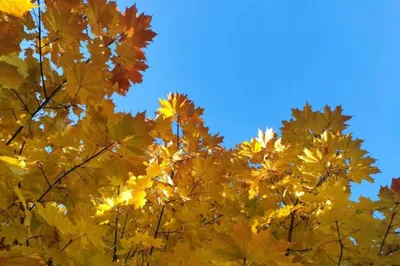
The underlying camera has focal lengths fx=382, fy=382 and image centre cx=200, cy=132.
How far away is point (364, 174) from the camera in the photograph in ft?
9.88

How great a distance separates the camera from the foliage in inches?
58.7

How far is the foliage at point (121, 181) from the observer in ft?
4.89

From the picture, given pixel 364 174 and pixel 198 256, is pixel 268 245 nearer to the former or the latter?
pixel 198 256

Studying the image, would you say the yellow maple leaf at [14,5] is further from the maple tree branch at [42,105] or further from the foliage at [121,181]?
the maple tree branch at [42,105]

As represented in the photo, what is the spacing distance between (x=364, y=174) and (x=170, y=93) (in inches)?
73.3

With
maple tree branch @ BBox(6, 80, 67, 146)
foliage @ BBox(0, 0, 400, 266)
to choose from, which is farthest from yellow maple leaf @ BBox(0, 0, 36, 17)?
maple tree branch @ BBox(6, 80, 67, 146)

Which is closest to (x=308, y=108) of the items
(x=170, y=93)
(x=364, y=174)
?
(x=364, y=174)

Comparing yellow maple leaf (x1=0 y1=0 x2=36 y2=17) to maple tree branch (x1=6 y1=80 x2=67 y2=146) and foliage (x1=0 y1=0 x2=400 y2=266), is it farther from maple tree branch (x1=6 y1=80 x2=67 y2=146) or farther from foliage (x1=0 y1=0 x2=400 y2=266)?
maple tree branch (x1=6 y1=80 x2=67 y2=146)

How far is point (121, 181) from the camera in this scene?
1.76 metres

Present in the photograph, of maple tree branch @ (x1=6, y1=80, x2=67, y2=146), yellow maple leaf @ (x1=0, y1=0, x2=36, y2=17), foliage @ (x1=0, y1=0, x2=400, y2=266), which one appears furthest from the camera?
maple tree branch @ (x1=6, y1=80, x2=67, y2=146)

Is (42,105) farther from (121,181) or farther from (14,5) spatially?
(14,5)

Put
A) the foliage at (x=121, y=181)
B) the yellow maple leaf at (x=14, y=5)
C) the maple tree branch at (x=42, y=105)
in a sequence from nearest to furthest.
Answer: the yellow maple leaf at (x=14, y=5), the foliage at (x=121, y=181), the maple tree branch at (x=42, y=105)

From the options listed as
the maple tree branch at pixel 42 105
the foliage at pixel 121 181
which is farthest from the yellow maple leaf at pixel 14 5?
the maple tree branch at pixel 42 105

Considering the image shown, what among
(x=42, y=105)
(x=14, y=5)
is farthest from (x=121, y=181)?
(x=14, y=5)
